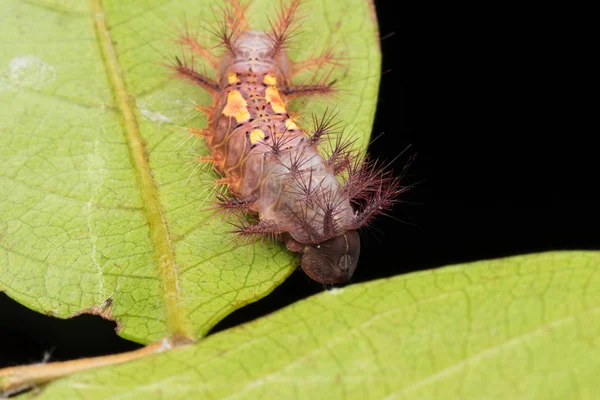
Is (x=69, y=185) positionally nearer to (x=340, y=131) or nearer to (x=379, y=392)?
(x=340, y=131)

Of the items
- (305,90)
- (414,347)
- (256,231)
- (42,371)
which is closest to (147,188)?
(256,231)

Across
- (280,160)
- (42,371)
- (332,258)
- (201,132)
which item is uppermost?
(201,132)

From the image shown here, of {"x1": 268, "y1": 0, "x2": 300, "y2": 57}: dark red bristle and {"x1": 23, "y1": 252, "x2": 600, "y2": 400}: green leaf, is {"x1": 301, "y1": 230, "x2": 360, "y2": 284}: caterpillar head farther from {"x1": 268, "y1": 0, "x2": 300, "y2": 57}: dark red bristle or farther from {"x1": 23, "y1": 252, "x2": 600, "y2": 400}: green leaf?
{"x1": 268, "y1": 0, "x2": 300, "y2": 57}: dark red bristle

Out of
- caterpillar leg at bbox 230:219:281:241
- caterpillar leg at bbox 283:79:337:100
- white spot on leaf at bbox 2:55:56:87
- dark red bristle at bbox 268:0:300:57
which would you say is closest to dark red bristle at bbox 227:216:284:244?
caterpillar leg at bbox 230:219:281:241

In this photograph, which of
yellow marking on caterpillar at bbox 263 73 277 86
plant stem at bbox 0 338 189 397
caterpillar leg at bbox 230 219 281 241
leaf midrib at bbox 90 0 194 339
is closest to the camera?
plant stem at bbox 0 338 189 397

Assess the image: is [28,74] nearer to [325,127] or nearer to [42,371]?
[325,127]

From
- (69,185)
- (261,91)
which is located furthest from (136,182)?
(261,91)
